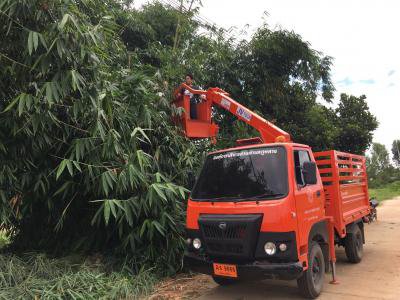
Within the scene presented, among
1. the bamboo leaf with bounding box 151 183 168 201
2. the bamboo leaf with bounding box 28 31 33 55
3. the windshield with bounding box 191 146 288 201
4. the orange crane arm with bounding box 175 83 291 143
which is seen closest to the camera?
the bamboo leaf with bounding box 28 31 33 55

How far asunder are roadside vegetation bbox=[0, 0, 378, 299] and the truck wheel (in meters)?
2.15

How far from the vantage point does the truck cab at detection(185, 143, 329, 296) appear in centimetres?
502

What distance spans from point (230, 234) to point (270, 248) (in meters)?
0.53

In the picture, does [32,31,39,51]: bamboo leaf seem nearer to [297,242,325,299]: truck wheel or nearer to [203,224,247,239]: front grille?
[203,224,247,239]: front grille

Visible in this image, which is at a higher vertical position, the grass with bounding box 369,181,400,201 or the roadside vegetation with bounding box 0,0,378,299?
the roadside vegetation with bounding box 0,0,378,299

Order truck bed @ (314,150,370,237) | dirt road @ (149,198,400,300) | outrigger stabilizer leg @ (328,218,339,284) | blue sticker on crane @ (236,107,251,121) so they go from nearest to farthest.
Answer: dirt road @ (149,198,400,300)
outrigger stabilizer leg @ (328,218,339,284)
truck bed @ (314,150,370,237)
blue sticker on crane @ (236,107,251,121)

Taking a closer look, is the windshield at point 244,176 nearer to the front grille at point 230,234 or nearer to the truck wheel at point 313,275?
the front grille at point 230,234

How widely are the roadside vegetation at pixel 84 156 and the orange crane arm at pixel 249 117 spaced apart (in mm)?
822

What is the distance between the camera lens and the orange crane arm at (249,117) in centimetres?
667

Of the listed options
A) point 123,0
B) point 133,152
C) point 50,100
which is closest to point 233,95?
point 123,0

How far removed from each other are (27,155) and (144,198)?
72.6 inches

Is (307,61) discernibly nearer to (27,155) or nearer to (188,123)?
(188,123)

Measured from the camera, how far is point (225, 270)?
17.3ft

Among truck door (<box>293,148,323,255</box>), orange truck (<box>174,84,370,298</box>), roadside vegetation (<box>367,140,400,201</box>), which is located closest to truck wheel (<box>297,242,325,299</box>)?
orange truck (<box>174,84,370,298</box>)
